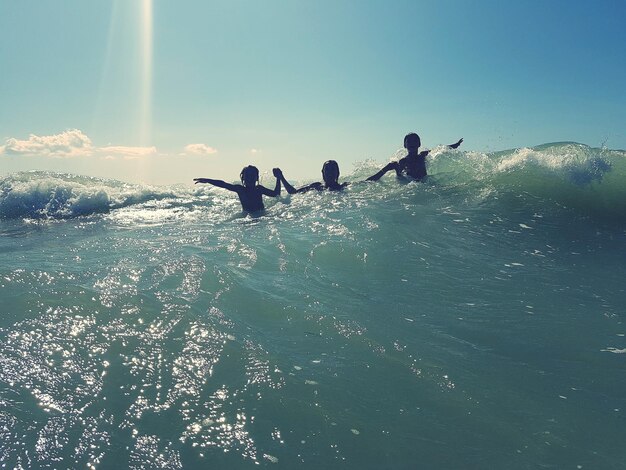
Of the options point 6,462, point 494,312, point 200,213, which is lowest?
point 494,312

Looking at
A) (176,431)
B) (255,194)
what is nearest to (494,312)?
(176,431)

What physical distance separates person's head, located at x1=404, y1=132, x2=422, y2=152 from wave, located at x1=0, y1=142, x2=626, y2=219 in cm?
121

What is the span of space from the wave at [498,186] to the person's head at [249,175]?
1328 millimetres

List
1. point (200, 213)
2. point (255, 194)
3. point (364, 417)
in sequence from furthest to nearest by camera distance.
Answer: point (200, 213) → point (255, 194) → point (364, 417)

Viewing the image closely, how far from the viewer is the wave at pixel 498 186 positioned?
9.95m

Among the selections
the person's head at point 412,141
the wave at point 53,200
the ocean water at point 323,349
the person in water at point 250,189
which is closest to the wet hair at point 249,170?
the person in water at point 250,189

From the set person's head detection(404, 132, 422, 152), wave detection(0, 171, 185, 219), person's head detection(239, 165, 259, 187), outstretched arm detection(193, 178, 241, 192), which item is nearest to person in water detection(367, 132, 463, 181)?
person's head detection(404, 132, 422, 152)

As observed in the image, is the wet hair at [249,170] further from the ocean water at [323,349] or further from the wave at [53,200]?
the wave at [53,200]

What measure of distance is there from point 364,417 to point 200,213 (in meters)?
11.3

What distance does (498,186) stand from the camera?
10922 millimetres

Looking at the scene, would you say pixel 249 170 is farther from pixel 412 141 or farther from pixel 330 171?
pixel 412 141

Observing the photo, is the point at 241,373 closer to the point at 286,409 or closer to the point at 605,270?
the point at 286,409

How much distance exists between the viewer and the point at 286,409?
9.05 ft

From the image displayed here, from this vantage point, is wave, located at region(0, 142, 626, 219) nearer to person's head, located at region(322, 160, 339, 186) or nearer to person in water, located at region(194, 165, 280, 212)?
person's head, located at region(322, 160, 339, 186)
